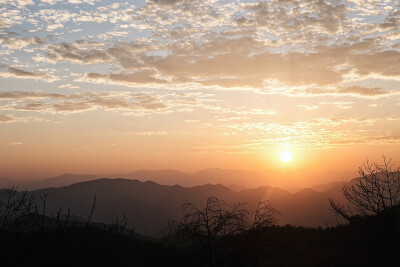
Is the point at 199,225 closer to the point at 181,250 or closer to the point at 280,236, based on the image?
the point at 181,250

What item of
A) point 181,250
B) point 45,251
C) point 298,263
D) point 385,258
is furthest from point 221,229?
point 298,263

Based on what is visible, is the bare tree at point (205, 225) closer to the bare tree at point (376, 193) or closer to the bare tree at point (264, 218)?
the bare tree at point (264, 218)

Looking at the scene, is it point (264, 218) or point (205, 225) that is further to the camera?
point (264, 218)

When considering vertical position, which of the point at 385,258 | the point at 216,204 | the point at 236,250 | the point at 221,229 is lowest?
the point at 385,258

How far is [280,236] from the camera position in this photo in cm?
2470

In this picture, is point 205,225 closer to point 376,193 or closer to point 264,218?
point 264,218

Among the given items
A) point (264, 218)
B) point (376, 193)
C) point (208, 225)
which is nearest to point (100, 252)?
point (208, 225)

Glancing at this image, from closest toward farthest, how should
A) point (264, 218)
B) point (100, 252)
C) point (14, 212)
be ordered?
point (100, 252) < point (14, 212) < point (264, 218)

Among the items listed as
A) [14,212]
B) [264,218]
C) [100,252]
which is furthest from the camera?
[264,218]

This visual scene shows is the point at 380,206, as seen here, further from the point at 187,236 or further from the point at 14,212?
the point at 14,212

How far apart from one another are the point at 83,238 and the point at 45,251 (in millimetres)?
1057

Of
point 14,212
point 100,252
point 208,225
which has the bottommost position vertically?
point 100,252

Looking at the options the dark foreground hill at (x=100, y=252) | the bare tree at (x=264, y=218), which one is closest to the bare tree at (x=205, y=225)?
the dark foreground hill at (x=100, y=252)

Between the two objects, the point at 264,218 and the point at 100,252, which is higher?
the point at 264,218
